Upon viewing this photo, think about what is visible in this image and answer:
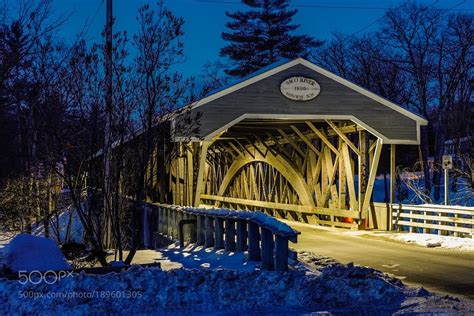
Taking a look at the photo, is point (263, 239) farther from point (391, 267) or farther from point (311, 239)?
point (311, 239)

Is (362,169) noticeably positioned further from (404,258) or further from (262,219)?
(262,219)

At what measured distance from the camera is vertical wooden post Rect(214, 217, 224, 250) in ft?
40.4

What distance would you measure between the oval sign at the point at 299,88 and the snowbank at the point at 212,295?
1134 centimetres

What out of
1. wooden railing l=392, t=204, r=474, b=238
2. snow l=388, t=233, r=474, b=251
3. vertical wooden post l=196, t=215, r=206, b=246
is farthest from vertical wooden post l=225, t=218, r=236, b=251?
wooden railing l=392, t=204, r=474, b=238

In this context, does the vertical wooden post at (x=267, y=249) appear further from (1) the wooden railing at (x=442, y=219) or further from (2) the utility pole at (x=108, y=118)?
(1) the wooden railing at (x=442, y=219)

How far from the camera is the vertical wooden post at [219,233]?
12320 mm

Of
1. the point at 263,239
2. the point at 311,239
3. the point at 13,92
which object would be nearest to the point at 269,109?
the point at 311,239

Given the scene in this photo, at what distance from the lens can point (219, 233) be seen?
40.4 ft

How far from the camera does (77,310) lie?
6125 mm

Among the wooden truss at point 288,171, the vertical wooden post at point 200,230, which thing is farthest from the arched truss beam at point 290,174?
the vertical wooden post at point 200,230

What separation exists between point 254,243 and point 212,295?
12.0ft

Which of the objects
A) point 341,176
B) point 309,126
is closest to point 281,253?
point 341,176

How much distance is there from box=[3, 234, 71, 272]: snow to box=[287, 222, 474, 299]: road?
500 centimetres

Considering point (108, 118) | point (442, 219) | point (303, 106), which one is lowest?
point (442, 219)
